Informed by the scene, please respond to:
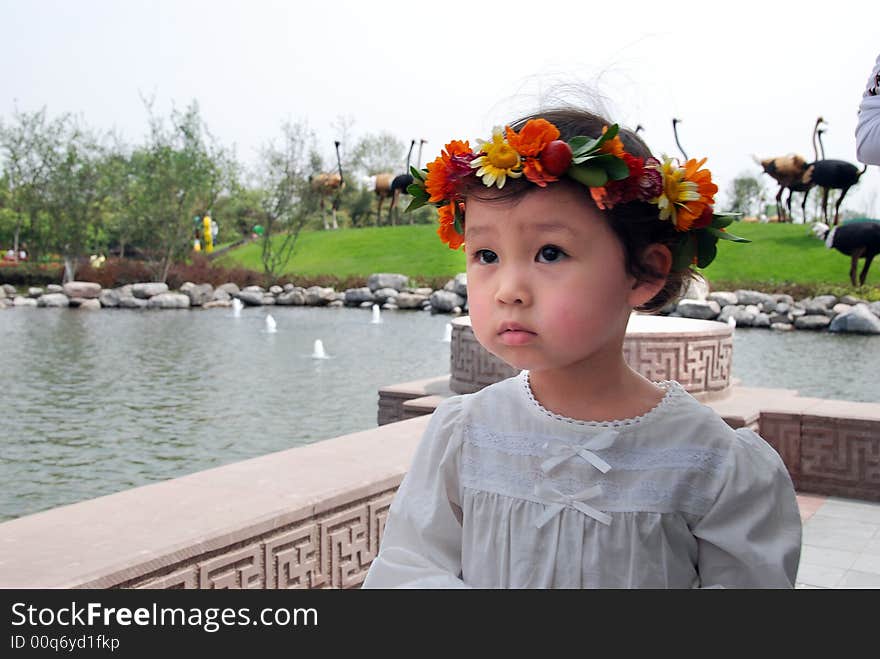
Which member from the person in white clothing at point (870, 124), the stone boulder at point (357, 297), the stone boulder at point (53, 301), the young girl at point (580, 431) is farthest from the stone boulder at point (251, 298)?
the young girl at point (580, 431)

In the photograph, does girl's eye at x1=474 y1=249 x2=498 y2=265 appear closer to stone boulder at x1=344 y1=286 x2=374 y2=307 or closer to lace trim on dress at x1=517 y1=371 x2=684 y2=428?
lace trim on dress at x1=517 y1=371 x2=684 y2=428

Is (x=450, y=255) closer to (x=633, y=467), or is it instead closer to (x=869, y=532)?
(x=869, y=532)

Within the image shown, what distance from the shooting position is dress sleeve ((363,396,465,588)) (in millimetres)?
1440

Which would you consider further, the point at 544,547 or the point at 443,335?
the point at 443,335

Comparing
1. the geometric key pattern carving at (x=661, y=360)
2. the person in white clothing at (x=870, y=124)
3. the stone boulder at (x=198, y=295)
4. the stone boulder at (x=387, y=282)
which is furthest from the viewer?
the stone boulder at (x=387, y=282)

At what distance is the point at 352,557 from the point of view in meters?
3.09

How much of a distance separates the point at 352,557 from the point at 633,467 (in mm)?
1876

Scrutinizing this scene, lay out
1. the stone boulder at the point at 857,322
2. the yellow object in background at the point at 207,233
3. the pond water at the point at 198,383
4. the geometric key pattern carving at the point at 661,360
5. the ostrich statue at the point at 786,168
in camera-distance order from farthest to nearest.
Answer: the yellow object in background at the point at 207,233, the ostrich statue at the point at 786,168, the stone boulder at the point at 857,322, the pond water at the point at 198,383, the geometric key pattern carving at the point at 661,360

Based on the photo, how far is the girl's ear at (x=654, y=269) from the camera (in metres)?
1.48

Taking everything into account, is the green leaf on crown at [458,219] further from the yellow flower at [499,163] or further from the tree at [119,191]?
the tree at [119,191]

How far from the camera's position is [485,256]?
4.76 feet

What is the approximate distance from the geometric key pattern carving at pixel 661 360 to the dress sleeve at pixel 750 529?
12.9 feet

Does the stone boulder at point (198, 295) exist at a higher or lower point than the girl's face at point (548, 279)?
lower
